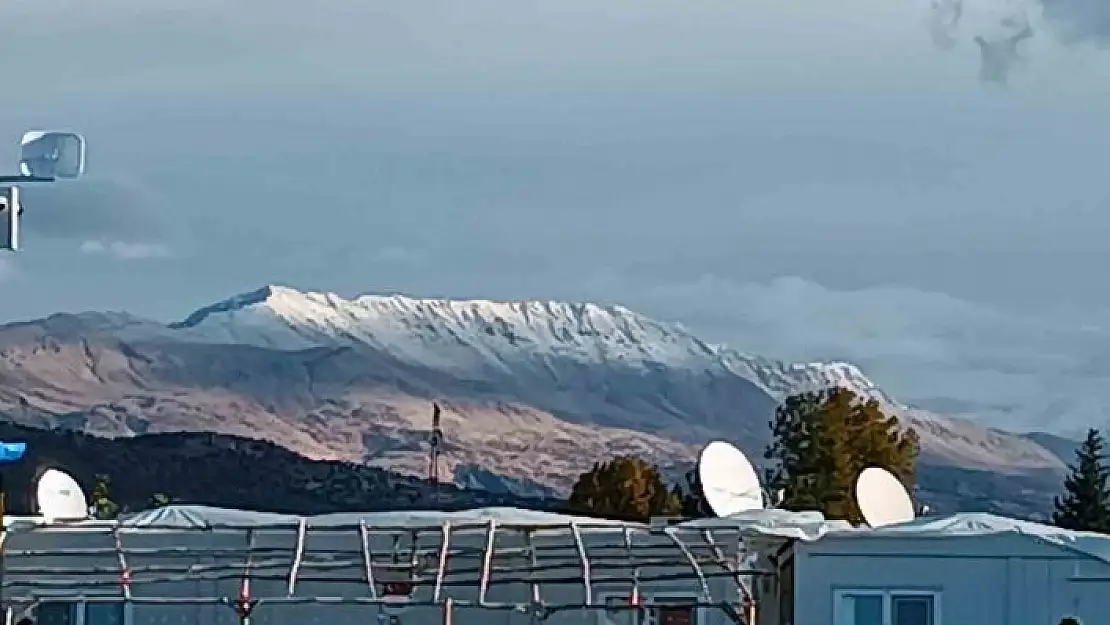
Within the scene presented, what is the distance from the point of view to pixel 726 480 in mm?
34688

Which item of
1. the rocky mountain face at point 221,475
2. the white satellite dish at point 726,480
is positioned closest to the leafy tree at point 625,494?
the white satellite dish at point 726,480

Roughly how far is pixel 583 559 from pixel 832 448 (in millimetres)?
34098

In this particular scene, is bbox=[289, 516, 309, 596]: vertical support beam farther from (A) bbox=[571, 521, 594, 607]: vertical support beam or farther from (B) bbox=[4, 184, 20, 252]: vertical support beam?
(B) bbox=[4, 184, 20, 252]: vertical support beam

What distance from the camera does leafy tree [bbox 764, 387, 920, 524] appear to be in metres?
59.0

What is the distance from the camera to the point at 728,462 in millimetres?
34906

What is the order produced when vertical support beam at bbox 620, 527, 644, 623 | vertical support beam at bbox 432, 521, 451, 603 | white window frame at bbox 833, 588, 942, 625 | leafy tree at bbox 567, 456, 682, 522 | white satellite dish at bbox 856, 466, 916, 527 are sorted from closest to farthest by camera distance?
vertical support beam at bbox 432, 521, 451, 603 < vertical support beam at bbox 620, 527, 644, 623 < white window frame at bbox 833, 588, 942, 625 < white satellite dish at bbox 856, 466, 916, 527 < leafy tree at bbox 567, 456, 682, 522

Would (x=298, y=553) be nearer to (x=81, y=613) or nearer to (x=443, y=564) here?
(x=443, y=564)

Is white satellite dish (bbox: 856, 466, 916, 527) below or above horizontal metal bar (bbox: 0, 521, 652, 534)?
above

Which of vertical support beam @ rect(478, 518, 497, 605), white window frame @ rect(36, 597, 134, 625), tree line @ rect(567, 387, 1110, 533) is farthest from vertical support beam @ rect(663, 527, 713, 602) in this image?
tree line @ rect(567, 387, 1110, 533)

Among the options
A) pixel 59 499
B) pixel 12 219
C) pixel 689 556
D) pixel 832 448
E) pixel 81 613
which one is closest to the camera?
pixel 12 219

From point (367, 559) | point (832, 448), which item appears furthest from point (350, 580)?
point (832, 448)

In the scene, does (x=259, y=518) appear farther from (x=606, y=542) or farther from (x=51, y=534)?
(x=606, y=542)

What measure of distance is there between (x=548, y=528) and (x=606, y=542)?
60.4 inches

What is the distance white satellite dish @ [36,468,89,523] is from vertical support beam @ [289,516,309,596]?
181 inches
